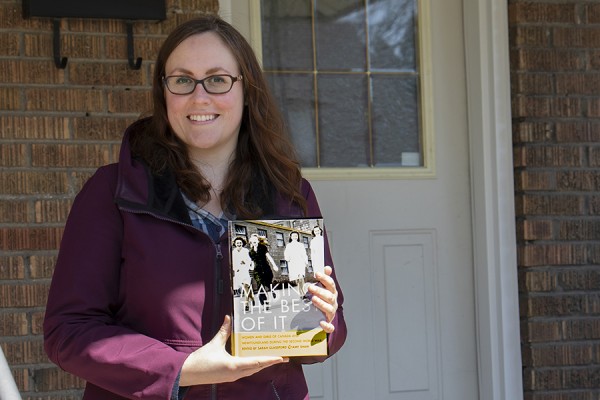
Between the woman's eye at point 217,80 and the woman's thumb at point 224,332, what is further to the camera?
the woman's eye at point 217,80

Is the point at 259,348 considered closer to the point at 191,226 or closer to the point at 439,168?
the point at 191,226

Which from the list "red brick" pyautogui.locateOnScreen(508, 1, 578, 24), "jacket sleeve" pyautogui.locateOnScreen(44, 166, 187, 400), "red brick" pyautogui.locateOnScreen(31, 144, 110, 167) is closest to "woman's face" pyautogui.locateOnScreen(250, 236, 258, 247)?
"jacket sleeve" pyautogui.locateOnScreen(44, 166, 187, 400)

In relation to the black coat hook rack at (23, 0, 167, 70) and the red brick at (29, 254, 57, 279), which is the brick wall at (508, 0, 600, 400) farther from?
the red brick at (29, 254, 57, 279)

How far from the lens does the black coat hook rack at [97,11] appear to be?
149 inches

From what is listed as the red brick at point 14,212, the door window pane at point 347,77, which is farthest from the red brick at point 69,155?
the door window pane at point 347,77

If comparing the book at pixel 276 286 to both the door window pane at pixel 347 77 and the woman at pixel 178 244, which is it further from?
the door window pane at pixel 347 77

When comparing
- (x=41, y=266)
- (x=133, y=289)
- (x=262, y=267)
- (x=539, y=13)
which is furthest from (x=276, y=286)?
(x=539, y=13)

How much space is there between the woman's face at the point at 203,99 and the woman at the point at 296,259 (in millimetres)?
334

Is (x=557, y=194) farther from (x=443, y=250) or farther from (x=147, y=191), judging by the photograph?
(x=147, y=191)

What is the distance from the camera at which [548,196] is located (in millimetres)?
4352

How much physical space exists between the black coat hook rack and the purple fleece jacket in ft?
6.13

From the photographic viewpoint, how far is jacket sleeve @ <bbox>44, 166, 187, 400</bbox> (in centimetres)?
196

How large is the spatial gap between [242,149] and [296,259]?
0.42m

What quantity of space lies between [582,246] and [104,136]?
86.6 inches
